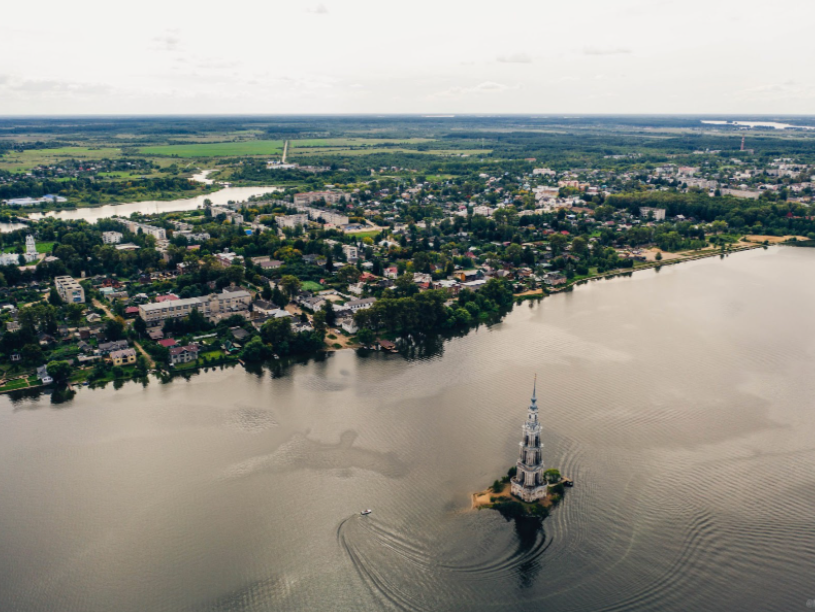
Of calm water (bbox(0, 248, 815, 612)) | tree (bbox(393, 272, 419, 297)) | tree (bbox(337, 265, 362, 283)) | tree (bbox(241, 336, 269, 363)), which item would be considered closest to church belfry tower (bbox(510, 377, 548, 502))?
calm water (bbox(0, 248, 815, 612))

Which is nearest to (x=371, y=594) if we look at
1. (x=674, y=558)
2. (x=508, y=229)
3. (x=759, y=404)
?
(x=674, y=558)

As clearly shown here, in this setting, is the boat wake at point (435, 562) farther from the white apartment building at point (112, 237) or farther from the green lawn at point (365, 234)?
the white apartment building at point (112, 237)

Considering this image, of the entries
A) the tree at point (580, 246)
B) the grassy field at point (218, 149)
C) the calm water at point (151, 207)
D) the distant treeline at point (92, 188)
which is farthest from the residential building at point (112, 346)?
the grassy field at point (218, 149)

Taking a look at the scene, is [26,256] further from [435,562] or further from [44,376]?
[435,562]

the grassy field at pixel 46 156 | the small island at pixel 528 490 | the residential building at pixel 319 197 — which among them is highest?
the grassy field at pixel 46 156

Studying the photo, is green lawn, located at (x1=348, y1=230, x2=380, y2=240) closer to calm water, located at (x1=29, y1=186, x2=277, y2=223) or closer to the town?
the town

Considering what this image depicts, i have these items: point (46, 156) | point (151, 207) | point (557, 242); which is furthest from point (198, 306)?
point (46, 156)
